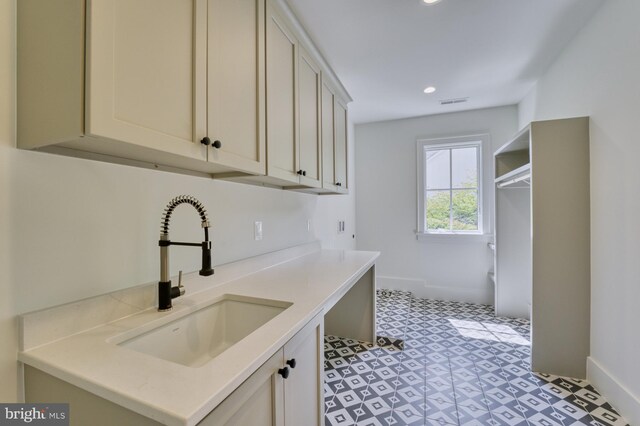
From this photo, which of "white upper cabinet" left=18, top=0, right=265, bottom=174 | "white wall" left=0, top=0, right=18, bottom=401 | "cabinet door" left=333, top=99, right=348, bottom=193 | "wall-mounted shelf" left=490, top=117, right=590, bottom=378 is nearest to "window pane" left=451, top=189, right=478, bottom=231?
"wall-mounted shelf" left=490, top=117, right=590, bottom=378

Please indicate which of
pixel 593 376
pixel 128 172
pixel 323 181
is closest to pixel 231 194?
pixel 128 172

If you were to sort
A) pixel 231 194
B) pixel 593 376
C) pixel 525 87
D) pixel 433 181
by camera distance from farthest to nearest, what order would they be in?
pixel 433 181, pixel 525 87, pixel 593 376, pixel 231 194

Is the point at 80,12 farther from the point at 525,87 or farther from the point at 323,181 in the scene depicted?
the point at 525,87

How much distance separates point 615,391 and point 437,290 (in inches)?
81.8

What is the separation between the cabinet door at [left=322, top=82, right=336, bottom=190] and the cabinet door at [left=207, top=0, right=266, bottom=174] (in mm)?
817

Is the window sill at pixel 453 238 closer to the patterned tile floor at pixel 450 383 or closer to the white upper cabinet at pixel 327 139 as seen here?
the patterned tile floor at pixel 450 383

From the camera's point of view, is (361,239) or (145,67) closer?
(145,67)

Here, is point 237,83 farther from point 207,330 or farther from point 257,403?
point 257,403

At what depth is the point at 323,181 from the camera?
2090mm

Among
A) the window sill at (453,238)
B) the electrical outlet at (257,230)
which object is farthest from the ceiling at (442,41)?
the window sill at (453,238)

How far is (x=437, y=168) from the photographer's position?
3.78m

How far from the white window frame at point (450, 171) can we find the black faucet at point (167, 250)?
3.27 m

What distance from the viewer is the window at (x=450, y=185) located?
3578 mm

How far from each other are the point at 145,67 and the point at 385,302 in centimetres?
338
